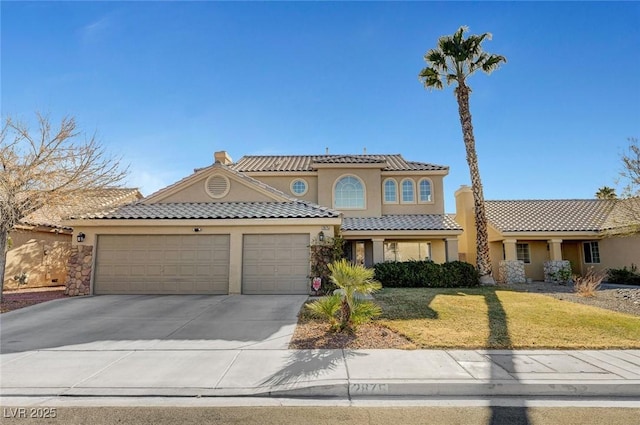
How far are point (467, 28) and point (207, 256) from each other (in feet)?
58.7

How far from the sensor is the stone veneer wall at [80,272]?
45.3 feet

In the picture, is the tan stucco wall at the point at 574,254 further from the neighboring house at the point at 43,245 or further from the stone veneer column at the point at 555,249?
the neighboring house at the point at 43,245

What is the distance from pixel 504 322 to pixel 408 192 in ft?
41.7

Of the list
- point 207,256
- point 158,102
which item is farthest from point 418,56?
point 207,256

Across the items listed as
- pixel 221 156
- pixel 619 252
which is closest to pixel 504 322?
pixel 619 252

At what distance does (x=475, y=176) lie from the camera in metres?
18.8

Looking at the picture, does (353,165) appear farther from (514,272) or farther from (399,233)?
(514,272)

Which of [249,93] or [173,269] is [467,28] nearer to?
[249,93]

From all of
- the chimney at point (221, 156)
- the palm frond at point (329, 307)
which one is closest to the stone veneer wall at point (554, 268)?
the palm frond at point (329, 307)

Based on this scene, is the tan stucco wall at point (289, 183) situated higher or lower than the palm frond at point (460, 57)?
lower

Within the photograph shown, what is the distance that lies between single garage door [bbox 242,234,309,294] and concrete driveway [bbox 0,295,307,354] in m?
0.82

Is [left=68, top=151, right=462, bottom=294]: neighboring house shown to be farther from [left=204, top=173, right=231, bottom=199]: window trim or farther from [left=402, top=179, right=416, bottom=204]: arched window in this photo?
[left=402, top=179, right=416, bottom=204]: arched window

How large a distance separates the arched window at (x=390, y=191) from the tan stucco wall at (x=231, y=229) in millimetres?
8020

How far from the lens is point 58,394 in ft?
16.9
